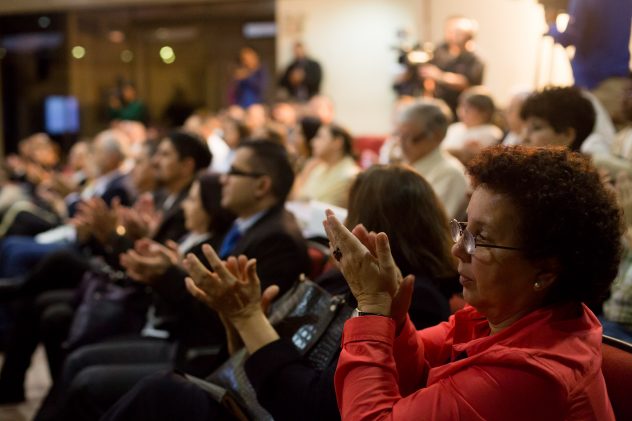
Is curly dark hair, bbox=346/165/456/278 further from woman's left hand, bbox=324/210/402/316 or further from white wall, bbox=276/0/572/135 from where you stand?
white wall, bbox=276/0/572/135

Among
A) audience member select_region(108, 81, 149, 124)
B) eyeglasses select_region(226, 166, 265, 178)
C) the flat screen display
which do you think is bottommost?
the flat screen display

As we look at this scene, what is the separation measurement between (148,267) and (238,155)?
1.64 ft

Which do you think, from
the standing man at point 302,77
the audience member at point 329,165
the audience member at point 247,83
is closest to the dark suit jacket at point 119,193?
the audience member at point 329,165

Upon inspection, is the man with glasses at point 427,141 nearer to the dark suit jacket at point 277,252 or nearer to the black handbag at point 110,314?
the dark suit jacket at point 277,252

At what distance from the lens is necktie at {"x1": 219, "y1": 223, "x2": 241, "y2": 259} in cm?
271

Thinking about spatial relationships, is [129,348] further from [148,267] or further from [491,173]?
[491,173]

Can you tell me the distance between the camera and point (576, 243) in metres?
1.21

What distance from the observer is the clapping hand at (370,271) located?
1348 millimetres

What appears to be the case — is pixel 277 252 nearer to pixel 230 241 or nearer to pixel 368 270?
pixel 230 241

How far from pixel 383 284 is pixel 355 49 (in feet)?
28.8

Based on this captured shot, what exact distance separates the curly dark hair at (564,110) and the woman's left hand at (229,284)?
1.19 meters

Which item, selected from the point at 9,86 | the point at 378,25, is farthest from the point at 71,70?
the point at 378,25

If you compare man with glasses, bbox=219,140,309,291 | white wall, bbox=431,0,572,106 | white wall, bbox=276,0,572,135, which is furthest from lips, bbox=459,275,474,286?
white wall, bbox=276,0,572,135

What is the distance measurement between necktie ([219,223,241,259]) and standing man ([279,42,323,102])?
688 cm
